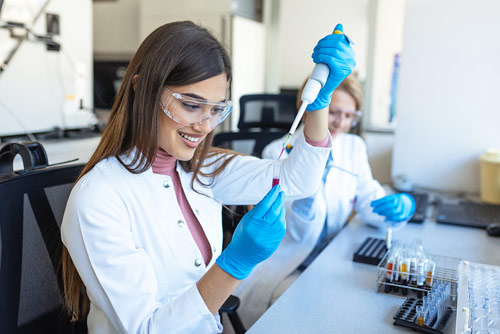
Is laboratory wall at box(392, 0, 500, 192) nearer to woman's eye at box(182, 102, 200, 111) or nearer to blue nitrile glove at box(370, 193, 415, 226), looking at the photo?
blue nitrile glove at box(370, 193, 415, 226)

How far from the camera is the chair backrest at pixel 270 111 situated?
7.61ft

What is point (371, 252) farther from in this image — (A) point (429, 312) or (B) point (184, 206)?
(B) point (184, 206)

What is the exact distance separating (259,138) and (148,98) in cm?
121

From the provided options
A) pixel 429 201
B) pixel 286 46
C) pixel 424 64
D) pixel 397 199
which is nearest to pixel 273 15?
pixel 286 46

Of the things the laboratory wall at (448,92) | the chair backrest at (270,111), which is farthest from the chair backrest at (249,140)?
the laboratory wall at (448,92)

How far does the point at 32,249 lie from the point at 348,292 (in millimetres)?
758

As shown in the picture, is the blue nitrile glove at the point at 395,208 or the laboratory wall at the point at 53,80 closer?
the blue nitrile glove at the point at 395,208

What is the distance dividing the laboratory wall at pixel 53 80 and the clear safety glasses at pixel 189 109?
65.8 inches

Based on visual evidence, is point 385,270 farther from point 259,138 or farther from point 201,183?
point 259,138

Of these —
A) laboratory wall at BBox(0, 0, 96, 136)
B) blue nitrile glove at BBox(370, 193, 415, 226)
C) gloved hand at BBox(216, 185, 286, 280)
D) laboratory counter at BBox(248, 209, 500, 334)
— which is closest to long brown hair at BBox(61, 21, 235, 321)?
gloved hand at BBox(216, 185, 286, 280)

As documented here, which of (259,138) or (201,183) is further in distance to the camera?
(259,138)

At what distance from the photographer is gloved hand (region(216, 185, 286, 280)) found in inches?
36.3

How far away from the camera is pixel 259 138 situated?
88.2 inches

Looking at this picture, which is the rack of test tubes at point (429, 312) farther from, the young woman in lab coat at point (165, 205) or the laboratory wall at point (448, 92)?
the laboratory wall at point (448, 92)
